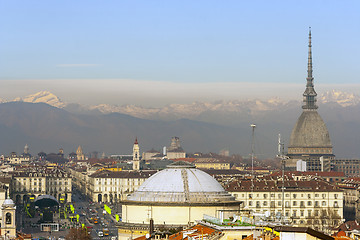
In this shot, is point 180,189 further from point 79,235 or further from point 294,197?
point 294,197

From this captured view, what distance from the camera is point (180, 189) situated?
58000 mm

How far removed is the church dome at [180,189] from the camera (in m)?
57.6

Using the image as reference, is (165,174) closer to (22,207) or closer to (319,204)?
(319,204)

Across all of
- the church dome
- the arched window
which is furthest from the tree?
the church dome

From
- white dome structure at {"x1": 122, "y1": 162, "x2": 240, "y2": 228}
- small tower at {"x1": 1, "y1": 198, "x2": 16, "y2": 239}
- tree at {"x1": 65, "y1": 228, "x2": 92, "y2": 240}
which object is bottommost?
tree at {"x1": 65, "y1": 228, "x2": 92, "y2": 240}

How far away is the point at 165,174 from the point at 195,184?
165 centimetres

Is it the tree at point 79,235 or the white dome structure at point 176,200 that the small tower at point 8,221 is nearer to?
the tree at point 79,235

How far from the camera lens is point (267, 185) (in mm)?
140375

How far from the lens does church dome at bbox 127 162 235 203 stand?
189ft

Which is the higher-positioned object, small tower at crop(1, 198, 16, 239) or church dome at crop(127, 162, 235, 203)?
church dome at crop(127, 162, 235, 203)

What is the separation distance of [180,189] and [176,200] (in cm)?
72

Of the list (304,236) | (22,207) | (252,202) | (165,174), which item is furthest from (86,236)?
(22,207)

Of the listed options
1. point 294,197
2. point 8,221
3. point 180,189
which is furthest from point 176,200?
point 294,197

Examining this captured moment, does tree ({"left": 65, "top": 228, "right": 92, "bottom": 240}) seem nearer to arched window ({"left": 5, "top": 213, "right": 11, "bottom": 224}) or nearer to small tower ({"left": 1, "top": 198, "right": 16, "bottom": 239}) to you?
small tower ({"left": 1, "top": 198, "right": 16, "bottom": 239})
